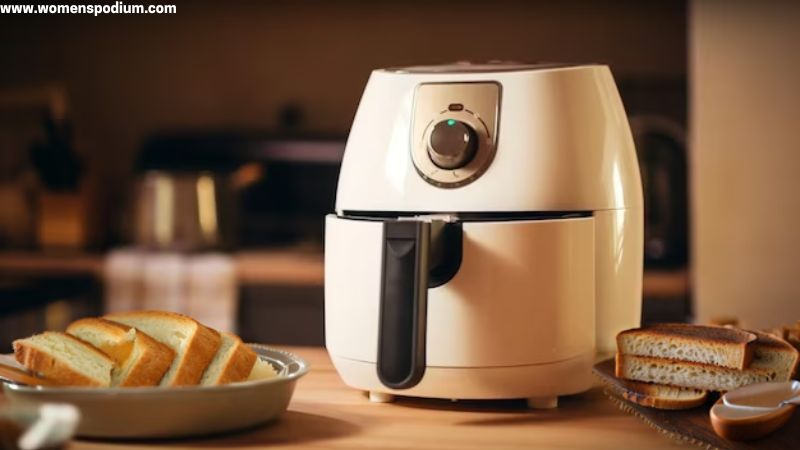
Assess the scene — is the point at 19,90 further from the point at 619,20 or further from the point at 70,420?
the point at 70,420

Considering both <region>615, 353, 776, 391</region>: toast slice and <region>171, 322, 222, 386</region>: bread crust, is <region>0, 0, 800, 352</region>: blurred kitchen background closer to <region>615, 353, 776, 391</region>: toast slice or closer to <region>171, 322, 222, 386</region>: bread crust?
<region>615, 353, 776, 391</region>: toast slice

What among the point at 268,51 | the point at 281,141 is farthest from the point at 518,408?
the point at 268,51

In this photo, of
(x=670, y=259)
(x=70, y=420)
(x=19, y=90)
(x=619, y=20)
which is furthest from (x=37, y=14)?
(x=70, y=420)

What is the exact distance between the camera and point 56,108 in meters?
2.92

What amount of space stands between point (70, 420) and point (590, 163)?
0.44 meters

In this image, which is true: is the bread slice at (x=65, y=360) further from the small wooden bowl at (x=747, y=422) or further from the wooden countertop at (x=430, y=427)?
the small wooden bowl at (x=747, y=422)

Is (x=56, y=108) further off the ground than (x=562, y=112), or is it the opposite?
(x=56, y=108)

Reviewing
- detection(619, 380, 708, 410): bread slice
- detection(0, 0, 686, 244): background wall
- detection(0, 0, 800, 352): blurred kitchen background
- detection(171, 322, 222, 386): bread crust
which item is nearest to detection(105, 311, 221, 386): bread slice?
detection(171, 322, 222, 386): bread crust

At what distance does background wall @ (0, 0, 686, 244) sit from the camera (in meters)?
2.82

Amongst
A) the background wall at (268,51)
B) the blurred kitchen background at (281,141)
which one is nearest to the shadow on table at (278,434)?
the blurred kitchen background at (281,141)

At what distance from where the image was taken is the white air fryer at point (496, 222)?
2.53 ft

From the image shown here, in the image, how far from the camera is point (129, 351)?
0.73 m

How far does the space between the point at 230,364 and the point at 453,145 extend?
0.23 meters

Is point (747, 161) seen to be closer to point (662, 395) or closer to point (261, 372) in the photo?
point (662, 395)
